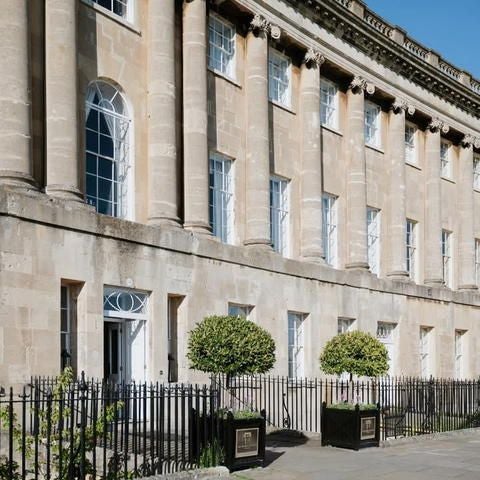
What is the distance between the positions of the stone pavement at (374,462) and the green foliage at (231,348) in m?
1.80

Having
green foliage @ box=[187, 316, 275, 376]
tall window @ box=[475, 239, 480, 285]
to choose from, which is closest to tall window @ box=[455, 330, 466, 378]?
tall window @ box=[475, 239, 480, 285]

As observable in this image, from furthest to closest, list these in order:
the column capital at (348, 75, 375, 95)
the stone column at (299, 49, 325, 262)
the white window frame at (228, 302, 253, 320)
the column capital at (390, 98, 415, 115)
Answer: the column capital at (390, 98, 415, 115), the column capital at (348, 75, 375, 95), the stone column at (299, 49, 325, 262), the white window frame at (228, 302, 253, 320)

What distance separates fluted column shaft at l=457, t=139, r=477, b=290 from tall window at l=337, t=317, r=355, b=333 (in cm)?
994

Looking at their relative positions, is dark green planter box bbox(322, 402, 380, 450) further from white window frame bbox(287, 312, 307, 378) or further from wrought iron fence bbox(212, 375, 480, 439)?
white window frame bbox(287, 312, 307, 378)

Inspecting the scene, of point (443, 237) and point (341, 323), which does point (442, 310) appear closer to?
point (443, 237)

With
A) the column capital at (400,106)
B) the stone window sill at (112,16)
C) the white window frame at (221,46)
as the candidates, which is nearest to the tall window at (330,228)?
the column capital at (400,106)

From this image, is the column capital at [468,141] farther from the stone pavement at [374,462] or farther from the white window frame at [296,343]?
the stone pavement at [374,462]

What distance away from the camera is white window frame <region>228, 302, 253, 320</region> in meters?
22.3

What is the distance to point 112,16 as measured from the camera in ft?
67.1

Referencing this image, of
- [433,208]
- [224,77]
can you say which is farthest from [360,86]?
[224,77]

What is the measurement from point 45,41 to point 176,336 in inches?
A: 290

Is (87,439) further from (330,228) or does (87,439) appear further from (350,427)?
(330,228)

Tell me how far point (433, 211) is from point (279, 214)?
9627 mm

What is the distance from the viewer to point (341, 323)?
88.9ft
